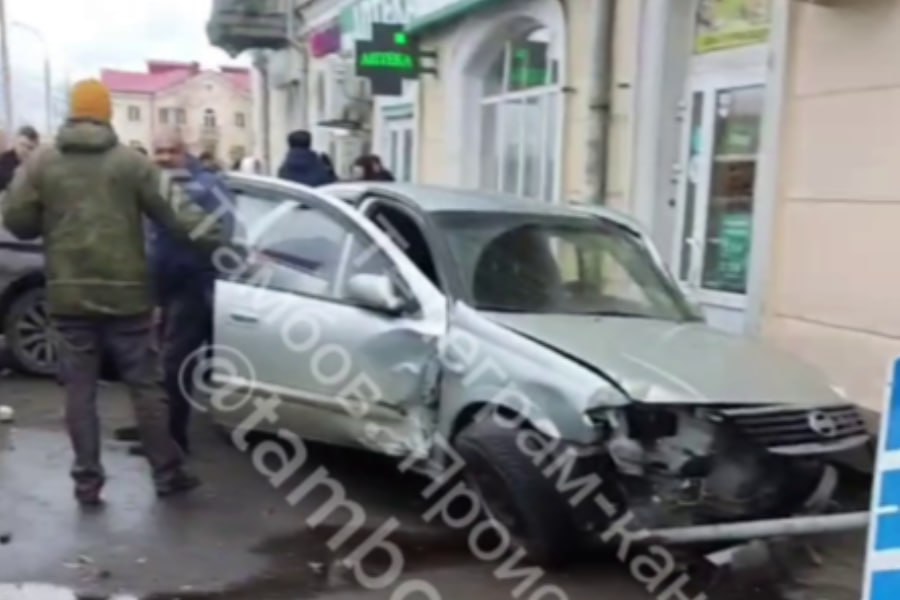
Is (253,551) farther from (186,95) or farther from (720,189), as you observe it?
(186,95)

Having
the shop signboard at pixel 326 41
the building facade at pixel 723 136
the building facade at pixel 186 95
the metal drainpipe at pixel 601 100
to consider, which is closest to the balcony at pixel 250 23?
the shop signboard at pixel 326 41

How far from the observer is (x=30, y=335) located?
26.3ft

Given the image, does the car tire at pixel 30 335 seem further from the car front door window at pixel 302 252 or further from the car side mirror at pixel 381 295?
the car side mirror at pixel 381 295

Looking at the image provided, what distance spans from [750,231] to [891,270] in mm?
1696

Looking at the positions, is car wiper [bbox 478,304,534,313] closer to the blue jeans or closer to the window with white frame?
the blue jeans

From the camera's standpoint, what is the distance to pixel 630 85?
31.3ft

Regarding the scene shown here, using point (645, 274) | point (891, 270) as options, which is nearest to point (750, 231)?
point (891, 270)

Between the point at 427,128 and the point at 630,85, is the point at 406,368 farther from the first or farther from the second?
the point at 427,128

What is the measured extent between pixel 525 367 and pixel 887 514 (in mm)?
2047

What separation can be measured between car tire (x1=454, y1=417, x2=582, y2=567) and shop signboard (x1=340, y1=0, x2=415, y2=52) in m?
10.6

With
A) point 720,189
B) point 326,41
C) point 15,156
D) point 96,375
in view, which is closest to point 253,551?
point 96,375

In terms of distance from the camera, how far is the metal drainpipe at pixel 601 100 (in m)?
9.77

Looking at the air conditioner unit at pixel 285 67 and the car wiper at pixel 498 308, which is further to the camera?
the air conditioner unit at pixel 285 67

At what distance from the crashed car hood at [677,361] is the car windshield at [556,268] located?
19 cm
